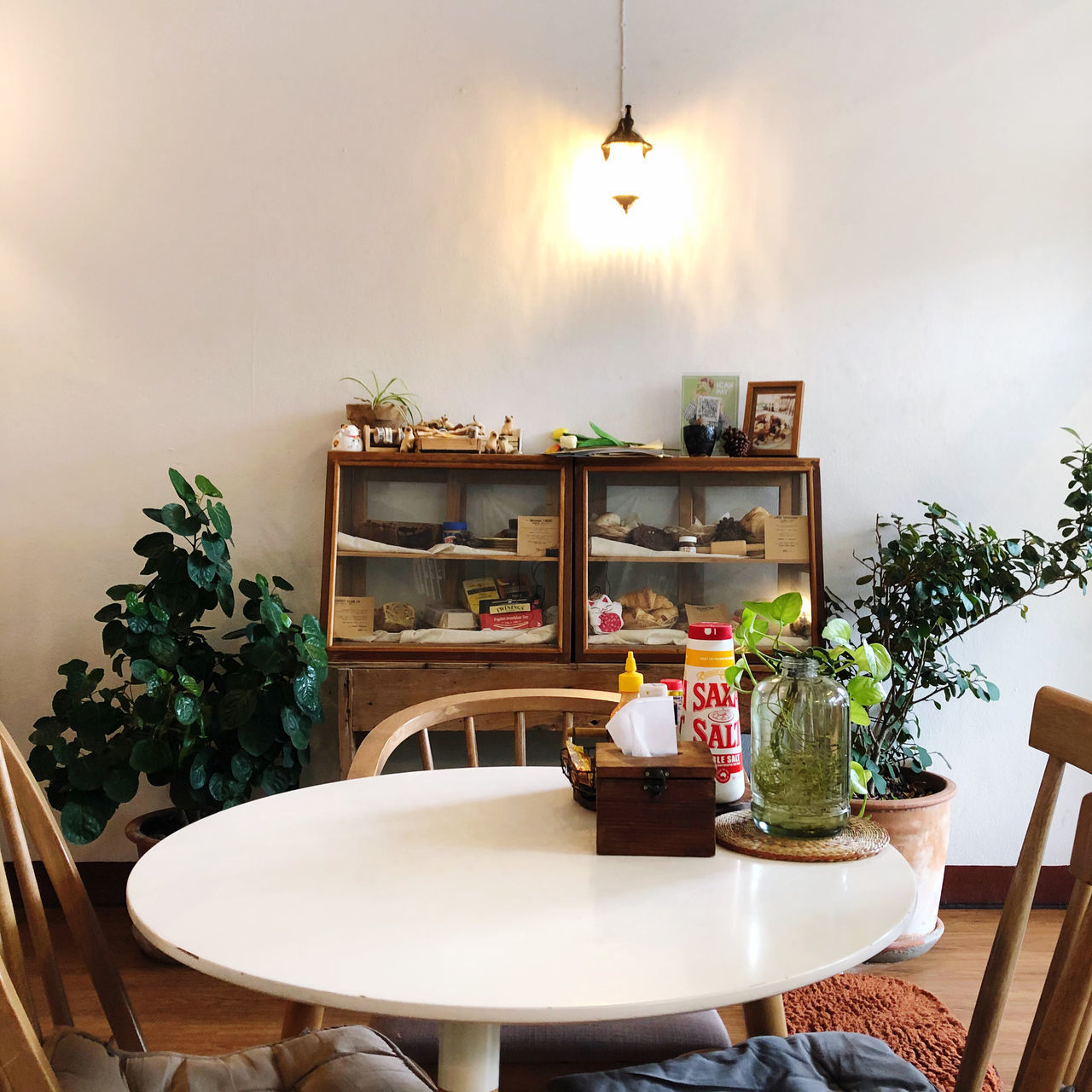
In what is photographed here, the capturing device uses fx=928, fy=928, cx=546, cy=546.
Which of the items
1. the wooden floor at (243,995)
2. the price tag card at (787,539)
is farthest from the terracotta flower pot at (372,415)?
the wooden floor at (243,995)

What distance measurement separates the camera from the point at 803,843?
1.06 meters

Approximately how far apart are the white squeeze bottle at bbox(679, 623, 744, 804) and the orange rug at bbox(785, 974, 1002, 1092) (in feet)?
3.58

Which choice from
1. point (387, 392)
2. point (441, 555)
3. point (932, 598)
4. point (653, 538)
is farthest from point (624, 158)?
point (932, 598)

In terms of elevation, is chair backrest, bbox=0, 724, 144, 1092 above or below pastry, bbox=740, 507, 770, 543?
below

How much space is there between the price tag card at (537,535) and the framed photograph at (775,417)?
25.2 inches

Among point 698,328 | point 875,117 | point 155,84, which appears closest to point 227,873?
point 698,328

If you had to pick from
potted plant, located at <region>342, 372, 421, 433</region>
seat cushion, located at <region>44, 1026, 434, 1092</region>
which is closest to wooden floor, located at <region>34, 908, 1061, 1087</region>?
seat cushion, located at <region>44, 1026, 434, 1092</region>

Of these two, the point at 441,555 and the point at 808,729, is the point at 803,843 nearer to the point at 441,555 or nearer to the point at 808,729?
the point at 808,729

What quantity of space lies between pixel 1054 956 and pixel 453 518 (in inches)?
79.8

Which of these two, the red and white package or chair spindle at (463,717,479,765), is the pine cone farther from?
chair spindle at (463,717,479,765)

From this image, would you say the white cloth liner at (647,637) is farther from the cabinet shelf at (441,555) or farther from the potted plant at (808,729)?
the potted plant at (808,729)

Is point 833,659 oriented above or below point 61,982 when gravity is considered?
above

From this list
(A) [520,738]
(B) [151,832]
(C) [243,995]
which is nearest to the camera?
(A) [520,738]

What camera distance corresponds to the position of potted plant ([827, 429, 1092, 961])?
2.47 m
